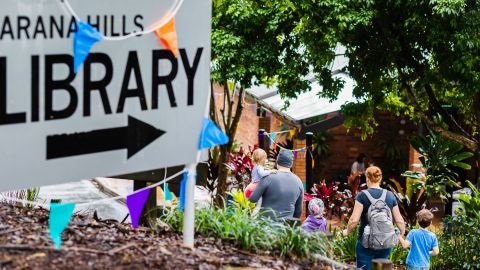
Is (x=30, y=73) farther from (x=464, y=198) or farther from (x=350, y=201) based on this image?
(x=350, y=201)

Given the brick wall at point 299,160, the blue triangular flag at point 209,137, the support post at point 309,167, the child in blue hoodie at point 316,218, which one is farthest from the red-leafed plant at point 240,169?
the blue triangular flag at point 209,137

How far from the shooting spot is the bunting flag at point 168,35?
5738mm

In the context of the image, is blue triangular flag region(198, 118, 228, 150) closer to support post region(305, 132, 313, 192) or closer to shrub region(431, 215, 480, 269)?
shrub region(431, 215, 480, 269)

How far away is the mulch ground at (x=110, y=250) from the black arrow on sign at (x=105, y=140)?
24.5 inches

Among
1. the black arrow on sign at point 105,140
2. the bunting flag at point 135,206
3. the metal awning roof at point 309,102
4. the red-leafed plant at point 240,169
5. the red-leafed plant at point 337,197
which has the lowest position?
the red-leafed plant at point 337,197

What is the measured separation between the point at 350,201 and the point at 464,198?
3382 millimetres

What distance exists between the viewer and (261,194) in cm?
870

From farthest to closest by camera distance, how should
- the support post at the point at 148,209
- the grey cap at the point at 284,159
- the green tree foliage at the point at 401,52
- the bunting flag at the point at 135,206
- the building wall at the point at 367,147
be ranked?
the building wall at the point at 367,147 < the green tree foliage at the point at 401,52 < the grey cap at the point at 284,159 < the support post at the point at 148,209 < the bunting flag at the point at 135,206

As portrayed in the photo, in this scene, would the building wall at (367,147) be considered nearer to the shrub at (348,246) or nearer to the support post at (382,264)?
the shrub at (348,246)

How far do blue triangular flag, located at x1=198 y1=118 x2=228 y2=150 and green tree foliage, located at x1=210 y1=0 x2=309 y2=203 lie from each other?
6621 millimetres

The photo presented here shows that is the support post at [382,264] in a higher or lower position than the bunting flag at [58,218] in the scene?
lower

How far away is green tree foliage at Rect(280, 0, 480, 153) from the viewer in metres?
11.5

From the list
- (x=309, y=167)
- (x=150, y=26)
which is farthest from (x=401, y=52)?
(x=150, y=26)

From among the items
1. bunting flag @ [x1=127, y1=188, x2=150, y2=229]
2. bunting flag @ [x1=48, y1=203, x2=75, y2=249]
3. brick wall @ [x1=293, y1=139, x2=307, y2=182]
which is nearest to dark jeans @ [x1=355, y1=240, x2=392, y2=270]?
bunting flag @ [x1=127, y1=188, x2=150, y2=229]
